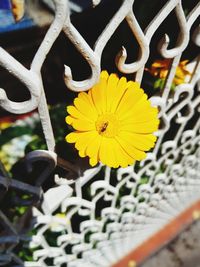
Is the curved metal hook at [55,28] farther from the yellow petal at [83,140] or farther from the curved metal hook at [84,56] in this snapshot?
the yellow petal at [83,140]

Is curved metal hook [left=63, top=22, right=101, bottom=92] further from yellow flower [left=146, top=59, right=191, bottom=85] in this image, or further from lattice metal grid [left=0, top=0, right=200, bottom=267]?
yellow flower [left=146, top=59, right=191, bottom=85]

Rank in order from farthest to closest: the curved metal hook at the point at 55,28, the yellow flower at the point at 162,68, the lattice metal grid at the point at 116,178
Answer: the yellow flower at the point at 162,68
the lattice metal grid at the point at 116,178
the curved metal hook at the point at 55,28

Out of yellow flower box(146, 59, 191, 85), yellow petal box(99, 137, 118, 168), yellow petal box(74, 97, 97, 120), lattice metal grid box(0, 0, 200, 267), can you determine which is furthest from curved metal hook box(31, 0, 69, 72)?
yellow flower box(146, 59, 191, 85)

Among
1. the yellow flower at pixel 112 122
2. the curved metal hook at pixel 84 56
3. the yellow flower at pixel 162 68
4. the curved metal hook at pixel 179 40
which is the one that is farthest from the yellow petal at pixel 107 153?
the yellow flower at pixel 162 68

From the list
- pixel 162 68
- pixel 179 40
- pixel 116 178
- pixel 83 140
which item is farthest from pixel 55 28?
pixel 116 178

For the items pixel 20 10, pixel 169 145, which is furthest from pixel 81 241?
pixel 20 10

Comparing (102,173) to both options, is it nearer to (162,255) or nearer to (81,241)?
(81,241)

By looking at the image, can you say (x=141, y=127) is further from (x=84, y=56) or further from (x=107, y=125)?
(x=84, y=56)

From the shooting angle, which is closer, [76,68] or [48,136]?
[48,136]
